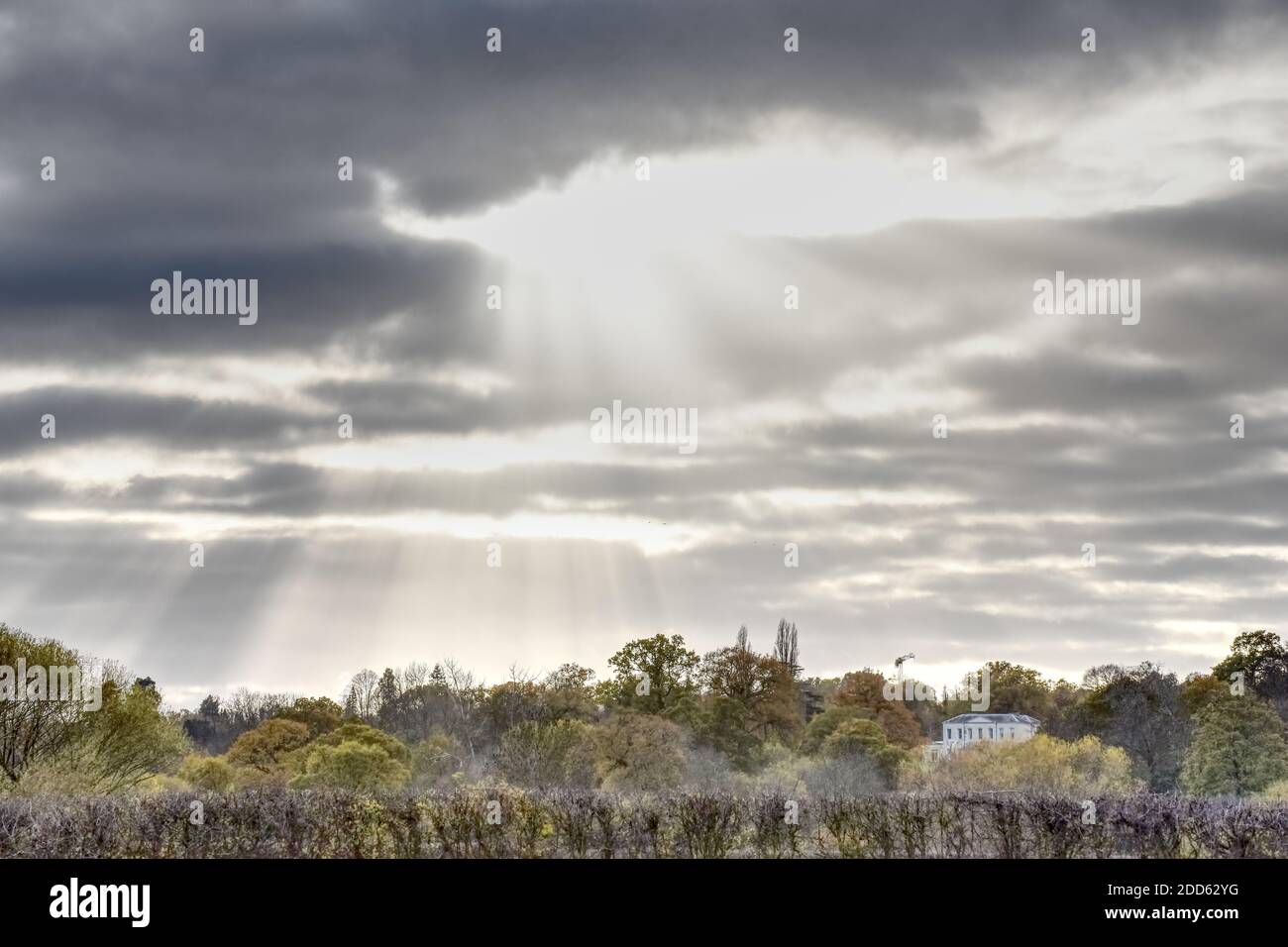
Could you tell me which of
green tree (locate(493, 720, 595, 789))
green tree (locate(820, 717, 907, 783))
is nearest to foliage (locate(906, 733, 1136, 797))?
green tree (locate(820, 717, 907, 783))

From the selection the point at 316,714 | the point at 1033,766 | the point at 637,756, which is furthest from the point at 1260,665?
the point at 316,714

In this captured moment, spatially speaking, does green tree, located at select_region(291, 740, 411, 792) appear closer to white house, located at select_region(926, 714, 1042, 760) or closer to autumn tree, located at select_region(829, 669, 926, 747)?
autumn tree, located at select_region(829, 669, 926, 747)

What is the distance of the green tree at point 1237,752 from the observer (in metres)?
61.4

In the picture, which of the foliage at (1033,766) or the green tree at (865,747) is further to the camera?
the green tree at (865,747)

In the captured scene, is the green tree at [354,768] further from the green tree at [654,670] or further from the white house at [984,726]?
the white house at [984,726]

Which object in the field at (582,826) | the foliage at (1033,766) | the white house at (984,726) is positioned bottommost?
the white house at (984,726)

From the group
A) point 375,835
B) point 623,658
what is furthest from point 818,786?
point 375,835

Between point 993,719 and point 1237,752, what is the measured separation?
221 feet

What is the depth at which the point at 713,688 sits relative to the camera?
260 feet

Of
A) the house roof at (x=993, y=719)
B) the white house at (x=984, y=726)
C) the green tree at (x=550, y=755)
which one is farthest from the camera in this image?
the house roof at (x=993, y=719)

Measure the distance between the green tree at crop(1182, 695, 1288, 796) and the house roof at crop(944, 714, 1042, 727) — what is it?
5104 cm

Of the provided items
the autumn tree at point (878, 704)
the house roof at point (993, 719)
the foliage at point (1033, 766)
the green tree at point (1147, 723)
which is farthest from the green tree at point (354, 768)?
the house roof at point (993, 719)

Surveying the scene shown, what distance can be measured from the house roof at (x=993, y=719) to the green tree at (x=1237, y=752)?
167 feet
